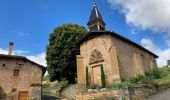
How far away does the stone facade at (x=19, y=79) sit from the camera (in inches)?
862

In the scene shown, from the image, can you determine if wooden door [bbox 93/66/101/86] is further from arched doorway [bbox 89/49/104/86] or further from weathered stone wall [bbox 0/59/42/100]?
weathered stone wall [bbox 0/59/42/100]

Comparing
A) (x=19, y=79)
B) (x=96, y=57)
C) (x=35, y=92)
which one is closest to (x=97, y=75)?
(x=96, y=57)

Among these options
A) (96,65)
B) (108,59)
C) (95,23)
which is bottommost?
(96,65)

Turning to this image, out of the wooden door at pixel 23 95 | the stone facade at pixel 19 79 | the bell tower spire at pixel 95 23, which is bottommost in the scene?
the wooden door at pixel 23 95

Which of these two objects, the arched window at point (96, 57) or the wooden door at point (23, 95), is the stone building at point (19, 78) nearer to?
the wooden door at point (23, 95)

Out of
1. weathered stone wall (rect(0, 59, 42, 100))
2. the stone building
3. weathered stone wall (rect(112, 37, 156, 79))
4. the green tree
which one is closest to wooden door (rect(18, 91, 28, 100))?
the stone building

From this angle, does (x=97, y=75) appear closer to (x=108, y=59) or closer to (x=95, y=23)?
(x=108, y=59)

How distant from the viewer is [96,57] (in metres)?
24.3

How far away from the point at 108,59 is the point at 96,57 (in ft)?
6.74

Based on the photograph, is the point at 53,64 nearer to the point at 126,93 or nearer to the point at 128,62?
the point at 128,62

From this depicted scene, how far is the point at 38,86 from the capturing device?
2348 centimetres

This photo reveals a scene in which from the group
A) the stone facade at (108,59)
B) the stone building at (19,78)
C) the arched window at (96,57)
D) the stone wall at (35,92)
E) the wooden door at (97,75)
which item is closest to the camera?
the stone building at (19,78)

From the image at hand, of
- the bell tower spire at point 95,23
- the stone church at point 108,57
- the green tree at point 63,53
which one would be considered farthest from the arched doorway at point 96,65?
the bell tower spire at point 95,23

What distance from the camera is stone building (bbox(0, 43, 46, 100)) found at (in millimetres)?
21844
